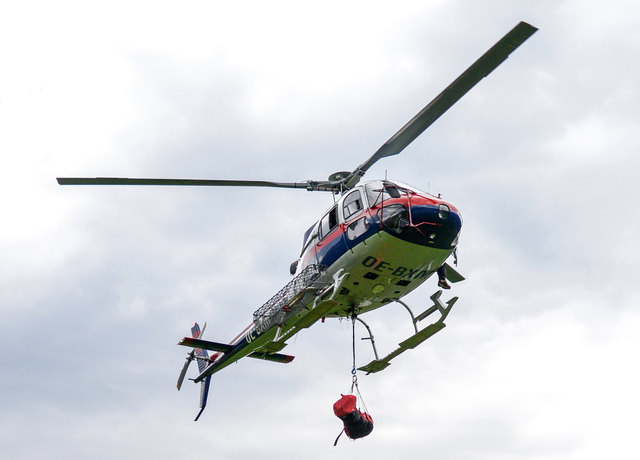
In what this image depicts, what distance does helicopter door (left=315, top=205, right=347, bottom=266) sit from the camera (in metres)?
18.7

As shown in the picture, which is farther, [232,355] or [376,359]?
[232,355]

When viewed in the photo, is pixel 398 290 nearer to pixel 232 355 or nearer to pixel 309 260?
pixel 309 260

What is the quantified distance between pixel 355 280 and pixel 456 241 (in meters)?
2.69

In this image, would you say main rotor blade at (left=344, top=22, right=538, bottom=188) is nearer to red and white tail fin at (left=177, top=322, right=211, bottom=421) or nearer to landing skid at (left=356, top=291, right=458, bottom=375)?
landing skid at (left=356, top=291, right=458, bottom=375)

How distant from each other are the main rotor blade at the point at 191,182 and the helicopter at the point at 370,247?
0.03 m

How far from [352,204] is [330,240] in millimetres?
1134

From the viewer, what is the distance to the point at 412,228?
56.5ft

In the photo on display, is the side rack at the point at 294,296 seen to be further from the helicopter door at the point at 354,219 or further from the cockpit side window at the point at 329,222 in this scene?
the helicopter door at the point at 354,219

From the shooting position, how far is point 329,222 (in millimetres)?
19453

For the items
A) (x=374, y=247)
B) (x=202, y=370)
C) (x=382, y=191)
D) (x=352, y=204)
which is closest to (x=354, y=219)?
(x=352, y=204)

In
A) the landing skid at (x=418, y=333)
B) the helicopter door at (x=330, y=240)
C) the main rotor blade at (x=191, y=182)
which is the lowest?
the landing skid at (x=418, y=333)

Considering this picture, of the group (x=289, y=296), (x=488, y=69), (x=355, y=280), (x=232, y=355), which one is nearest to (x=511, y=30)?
(x=488, y=69)

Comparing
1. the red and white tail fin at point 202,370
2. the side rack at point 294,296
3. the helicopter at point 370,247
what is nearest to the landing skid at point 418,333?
the helicopter at point 370,247

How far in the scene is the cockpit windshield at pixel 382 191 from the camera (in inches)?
709
